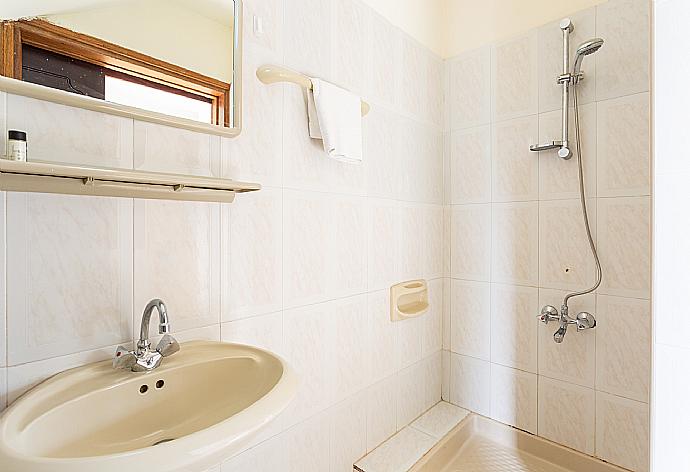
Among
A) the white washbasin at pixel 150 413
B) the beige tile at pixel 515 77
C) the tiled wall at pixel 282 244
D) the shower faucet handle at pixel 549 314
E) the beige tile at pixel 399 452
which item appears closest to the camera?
the white washbasin at pixel 150 413

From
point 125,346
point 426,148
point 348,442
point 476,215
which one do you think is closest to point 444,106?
point 426,148

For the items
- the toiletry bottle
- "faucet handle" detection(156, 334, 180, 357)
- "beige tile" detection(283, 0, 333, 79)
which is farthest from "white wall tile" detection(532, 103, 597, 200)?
the toiletry bottle

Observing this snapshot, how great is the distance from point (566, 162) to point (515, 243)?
41 cm

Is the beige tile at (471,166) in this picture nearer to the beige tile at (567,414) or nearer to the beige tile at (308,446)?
the beige tile at (567,414)

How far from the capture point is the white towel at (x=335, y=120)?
1.28m

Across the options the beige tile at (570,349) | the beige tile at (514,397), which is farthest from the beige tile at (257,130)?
the beige tile at (514,397)

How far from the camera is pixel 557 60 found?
5.46 feet

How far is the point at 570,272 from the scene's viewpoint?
163 cm

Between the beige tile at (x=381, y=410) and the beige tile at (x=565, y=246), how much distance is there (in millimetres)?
833

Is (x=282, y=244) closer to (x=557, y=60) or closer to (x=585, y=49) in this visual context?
(x=585, y=49)

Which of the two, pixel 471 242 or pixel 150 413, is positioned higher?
pixel 471 242

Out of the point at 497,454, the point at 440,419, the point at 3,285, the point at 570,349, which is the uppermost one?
the point at 3,285

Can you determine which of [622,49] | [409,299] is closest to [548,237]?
[409,299]

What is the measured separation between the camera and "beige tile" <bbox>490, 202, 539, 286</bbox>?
68.6 inches
